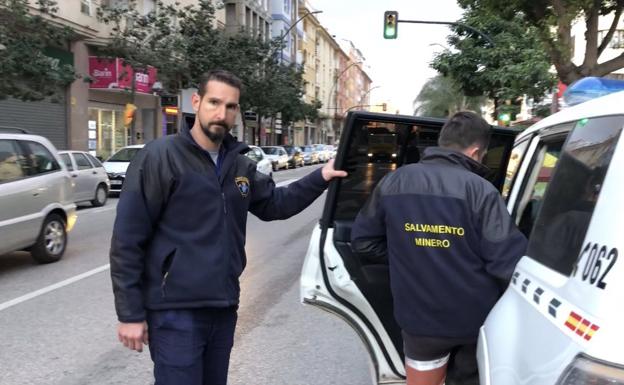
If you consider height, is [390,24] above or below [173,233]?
above

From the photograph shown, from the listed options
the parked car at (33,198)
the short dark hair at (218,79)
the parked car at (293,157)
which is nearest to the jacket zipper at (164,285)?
the short dark hair at (218,79)

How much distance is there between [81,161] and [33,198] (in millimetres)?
7915

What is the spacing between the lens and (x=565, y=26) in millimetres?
9352

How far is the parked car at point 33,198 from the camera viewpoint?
7.53m

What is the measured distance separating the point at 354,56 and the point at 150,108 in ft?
311

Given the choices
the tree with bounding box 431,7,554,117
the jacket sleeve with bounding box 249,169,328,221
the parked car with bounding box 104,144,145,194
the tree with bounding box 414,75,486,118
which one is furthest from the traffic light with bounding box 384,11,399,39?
the tree with bounding box 414,75,486,118

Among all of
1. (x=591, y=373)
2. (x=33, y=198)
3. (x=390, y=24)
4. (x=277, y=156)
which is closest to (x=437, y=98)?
(x=277, y=156)

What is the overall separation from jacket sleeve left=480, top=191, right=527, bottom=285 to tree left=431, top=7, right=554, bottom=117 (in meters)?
15.6

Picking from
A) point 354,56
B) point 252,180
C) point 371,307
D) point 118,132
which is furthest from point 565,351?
point 354,56

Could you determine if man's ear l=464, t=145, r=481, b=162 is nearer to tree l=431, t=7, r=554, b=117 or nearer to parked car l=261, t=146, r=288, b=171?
tree l=431, t=7, r=554, b=117

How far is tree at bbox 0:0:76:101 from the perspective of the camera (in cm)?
1541

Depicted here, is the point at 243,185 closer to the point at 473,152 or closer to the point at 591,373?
the point at 473,152

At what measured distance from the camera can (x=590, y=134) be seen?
1886 mm

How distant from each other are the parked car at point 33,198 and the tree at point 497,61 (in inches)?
501
